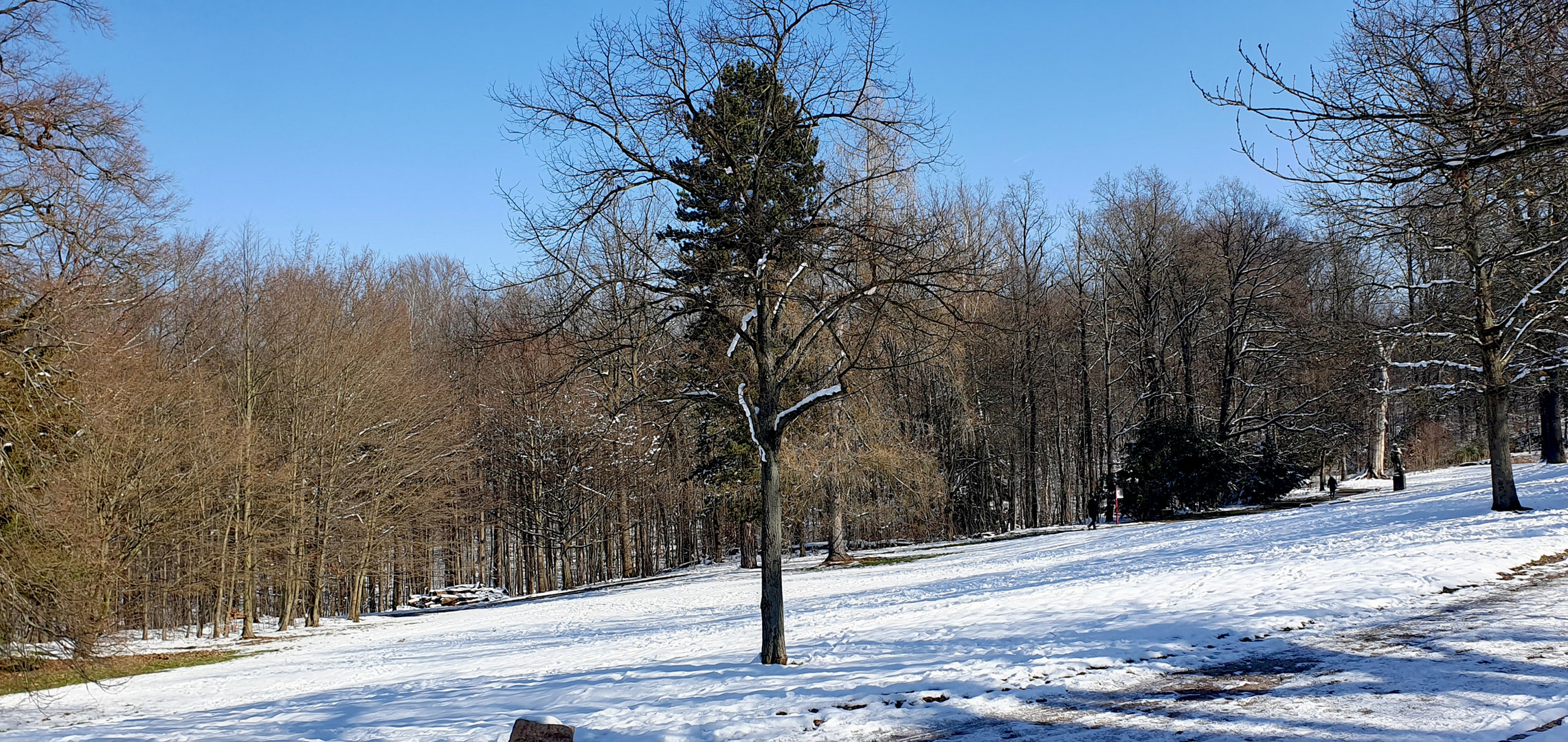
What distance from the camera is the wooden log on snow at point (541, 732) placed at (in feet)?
21.3

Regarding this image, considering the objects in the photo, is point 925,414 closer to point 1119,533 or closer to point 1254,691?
point 1119,533

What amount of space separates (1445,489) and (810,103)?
954 inches

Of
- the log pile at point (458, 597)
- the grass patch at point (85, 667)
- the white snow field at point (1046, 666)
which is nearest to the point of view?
the white snow field at point (1046, 666)

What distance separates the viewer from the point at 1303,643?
910 centimetres

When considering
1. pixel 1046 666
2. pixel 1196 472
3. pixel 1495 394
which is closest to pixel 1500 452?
pixel 1495 394

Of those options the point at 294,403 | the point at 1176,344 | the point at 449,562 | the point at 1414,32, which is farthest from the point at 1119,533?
the point at 449,562

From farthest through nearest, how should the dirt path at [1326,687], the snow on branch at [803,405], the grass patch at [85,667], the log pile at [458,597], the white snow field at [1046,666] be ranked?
the log pile at [458,597] < the grass patch at [85,667] < the snow on branch at [803,405] < the white snow field at [1046,666] < the dirt path at [1326,687]

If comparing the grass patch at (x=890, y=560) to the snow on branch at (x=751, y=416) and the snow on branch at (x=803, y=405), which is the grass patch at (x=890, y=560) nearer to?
the snow on branch at (x=751, y=416)

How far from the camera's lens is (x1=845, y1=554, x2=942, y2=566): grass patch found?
28.9 meters

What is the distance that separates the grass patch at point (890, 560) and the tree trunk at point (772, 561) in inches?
745

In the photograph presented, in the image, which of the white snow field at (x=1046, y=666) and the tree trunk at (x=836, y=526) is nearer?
the white snow field at (x=1046, y=666)

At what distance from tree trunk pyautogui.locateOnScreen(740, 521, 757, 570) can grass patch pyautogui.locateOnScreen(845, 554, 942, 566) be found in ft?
16.3

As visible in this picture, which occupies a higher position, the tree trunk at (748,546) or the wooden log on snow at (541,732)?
the wooden log on snow at (541,732)

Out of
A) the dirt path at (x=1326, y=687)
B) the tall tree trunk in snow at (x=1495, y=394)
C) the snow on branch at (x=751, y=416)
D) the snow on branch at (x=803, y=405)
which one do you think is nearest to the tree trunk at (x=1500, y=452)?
the tall tree trunk in snow at (x=1495, y=394)
